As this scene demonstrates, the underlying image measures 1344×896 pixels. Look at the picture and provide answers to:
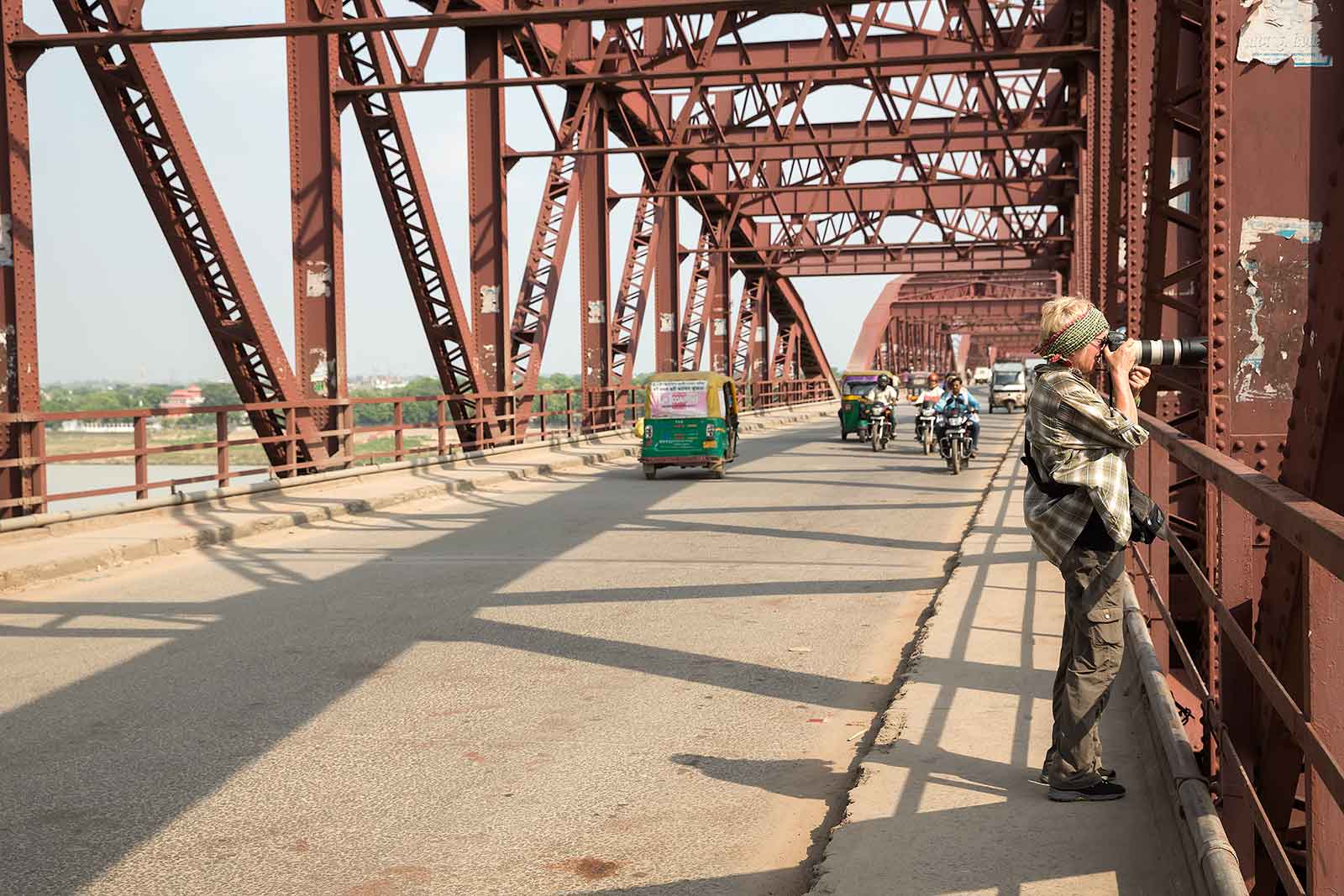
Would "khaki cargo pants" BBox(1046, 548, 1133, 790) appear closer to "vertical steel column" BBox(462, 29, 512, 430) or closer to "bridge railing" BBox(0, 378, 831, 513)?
"bridge railing" BBox(0, 378, 831, 513)

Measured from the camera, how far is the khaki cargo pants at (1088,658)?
4703mm

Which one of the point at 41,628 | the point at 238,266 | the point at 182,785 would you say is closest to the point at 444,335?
the point at 238,266

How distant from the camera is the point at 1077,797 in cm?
482

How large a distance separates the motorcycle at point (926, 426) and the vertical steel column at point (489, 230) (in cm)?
881

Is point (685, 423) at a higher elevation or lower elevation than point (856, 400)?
lower

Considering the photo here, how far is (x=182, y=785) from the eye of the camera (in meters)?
5.60

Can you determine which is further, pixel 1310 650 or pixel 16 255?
pixel 16 255

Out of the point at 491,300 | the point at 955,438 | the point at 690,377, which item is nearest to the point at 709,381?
the point at 690,377

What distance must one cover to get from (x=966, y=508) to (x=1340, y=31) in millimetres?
12304

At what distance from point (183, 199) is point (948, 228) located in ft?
107

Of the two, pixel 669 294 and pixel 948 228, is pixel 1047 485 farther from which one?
pixel 948 228

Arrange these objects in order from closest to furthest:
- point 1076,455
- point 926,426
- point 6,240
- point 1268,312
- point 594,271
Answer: point 1076,455
point 1268,312
point 6,240
point 926,426
point 594,271

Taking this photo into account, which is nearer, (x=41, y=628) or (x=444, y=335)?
(x=41, y=628)

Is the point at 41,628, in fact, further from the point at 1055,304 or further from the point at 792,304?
the point at 792,304
